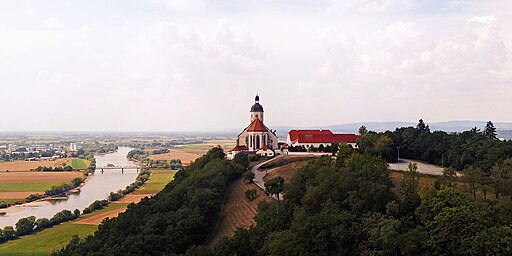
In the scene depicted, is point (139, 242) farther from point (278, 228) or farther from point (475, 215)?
point (475, 215)

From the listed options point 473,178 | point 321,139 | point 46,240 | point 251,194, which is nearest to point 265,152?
point 321,139

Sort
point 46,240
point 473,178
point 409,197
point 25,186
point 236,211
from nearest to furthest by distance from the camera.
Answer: point 409,197
point 473,178
point 236,211
point 46,240
point 25,186

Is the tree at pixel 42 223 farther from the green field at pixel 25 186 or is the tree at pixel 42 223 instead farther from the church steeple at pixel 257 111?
the church steeple at pixel 257 111

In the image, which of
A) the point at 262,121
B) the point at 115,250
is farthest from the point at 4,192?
the point at 115,250

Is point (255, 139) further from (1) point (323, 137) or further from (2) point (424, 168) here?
(2) point (424, 168)

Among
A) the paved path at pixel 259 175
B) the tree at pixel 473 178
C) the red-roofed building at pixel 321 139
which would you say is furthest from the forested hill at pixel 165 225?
the tree at pixel 473 178

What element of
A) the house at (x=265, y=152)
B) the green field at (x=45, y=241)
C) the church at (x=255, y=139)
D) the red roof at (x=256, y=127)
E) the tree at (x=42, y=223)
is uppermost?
the red roof at (x=256, y=127)
